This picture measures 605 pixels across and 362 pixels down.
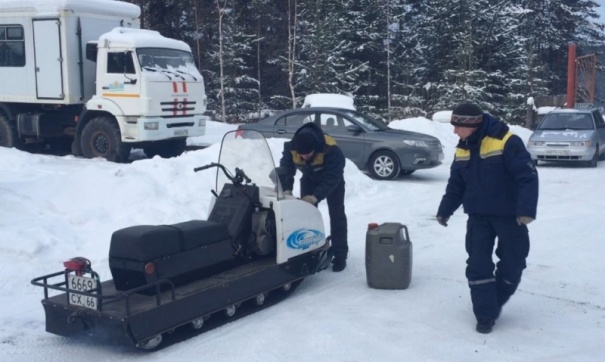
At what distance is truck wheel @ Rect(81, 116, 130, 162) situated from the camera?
54.0 ft

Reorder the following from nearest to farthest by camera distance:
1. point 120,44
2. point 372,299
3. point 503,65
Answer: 1. point 372,299
2. point 120,44
3. point 503,65

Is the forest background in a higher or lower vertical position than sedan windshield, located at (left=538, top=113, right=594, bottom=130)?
higher

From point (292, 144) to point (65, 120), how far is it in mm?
12232

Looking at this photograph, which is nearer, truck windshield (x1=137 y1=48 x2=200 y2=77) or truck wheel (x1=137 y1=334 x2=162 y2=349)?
truck wheel (x1=137 y1=334 x2=162 y2=349)

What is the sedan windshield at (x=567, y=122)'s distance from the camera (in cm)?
1919

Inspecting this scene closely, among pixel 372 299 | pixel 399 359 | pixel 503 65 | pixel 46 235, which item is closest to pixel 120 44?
pixel 46 235

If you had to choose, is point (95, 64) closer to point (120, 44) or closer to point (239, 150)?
point (120, 44)

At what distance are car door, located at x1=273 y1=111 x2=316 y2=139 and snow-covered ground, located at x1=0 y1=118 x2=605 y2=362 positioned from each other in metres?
3.15

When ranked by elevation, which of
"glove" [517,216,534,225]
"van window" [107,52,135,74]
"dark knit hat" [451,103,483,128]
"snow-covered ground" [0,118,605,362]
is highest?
"van window" [107,52,135,74]

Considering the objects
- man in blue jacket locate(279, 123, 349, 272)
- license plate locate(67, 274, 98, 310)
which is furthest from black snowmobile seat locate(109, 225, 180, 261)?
man in blue jacket locate(279, 123, 349, 272)

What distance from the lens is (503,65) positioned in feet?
127

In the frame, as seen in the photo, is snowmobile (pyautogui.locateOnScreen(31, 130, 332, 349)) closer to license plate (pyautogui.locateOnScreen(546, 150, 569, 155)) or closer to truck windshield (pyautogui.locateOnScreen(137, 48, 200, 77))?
truck windshield (pyautogui.locateOnScreen(137, 48, 200, 77))

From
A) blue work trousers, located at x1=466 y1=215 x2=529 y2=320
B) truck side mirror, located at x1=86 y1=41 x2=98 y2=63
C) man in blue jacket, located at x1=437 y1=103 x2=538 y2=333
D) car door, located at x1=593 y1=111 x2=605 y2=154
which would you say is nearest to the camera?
man in blue jacket, located at x1=437 y1=103 x2=538 y2=333

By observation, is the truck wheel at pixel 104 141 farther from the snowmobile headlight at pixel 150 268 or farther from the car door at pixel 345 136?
the snowmobile headlight at pixel 150 268
